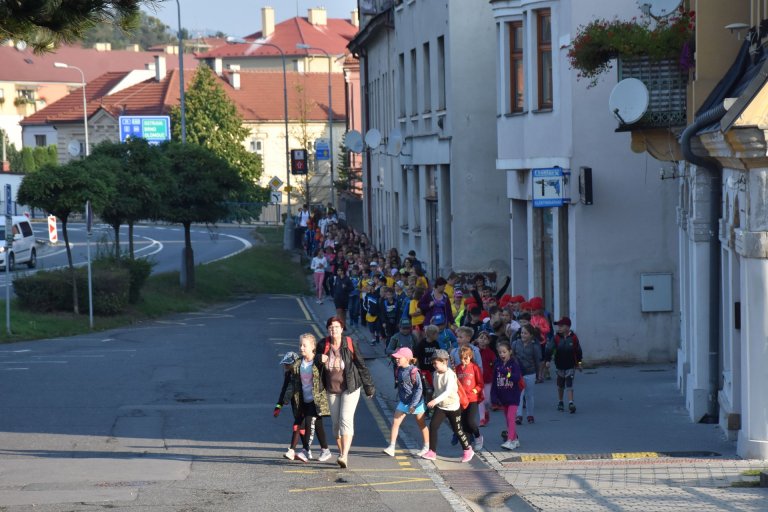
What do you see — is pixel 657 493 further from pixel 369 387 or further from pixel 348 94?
pixel 348 94

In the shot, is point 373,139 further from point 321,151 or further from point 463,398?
point 321,151

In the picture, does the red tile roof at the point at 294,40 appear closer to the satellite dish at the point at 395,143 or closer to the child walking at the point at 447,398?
the satellite dish at the point at 395,143

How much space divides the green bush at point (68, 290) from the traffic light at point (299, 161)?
25951 millimetres

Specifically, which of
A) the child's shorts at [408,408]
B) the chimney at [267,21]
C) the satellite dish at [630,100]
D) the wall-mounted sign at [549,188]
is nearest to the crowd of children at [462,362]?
the child's shorts at [408,408]

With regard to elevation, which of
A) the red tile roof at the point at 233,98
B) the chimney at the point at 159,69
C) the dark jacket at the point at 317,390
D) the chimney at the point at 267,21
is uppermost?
the chimney at the point at 267,21

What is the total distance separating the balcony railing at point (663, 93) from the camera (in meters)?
17.3

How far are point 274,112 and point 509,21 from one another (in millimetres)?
76048

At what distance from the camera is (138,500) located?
11.9 meters

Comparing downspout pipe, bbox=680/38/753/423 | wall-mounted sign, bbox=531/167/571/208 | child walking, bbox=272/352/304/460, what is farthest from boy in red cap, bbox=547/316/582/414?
wall-mounted sign, bbox=531/167/571/208

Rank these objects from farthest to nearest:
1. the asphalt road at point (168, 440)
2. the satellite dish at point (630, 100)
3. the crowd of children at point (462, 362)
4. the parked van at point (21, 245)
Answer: the parked van at point (21, 245), the satellite dish at point (630, 100), the crowd of children at point (462, 362), the asphalt road at point (168, 440)

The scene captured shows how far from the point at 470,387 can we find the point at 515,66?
11.2 m

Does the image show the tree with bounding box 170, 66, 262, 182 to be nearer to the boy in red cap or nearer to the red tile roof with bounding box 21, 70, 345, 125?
the red tile roof with bounding box 21, 70, 345, 125

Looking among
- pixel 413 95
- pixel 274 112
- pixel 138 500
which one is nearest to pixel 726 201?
pixel 138 500

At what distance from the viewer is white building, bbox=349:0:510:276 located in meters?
30.1
